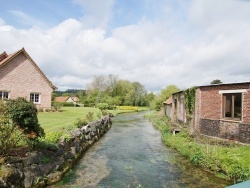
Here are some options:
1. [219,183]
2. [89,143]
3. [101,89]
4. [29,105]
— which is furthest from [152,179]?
[101,89]

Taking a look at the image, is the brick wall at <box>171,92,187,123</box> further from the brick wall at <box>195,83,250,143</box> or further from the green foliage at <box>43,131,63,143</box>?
the green foliage at <box>43,131,63,143</box>

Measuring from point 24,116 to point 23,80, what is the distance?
24941 mm

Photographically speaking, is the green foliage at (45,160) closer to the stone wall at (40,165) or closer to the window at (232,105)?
the stone wall at (40,165)

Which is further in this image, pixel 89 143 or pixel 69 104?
pixel 69 104

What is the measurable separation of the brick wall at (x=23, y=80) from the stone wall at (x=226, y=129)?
78.9 ft

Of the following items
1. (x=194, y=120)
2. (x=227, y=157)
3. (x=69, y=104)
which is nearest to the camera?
(x=227, y=157)

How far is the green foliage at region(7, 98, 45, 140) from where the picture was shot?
8.86 metres

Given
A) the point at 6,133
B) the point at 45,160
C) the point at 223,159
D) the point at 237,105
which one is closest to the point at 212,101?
the point at 237,105

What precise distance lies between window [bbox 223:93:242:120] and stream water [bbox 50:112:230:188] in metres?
4.53

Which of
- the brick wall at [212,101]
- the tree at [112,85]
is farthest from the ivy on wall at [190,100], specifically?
the tree at [112,85]

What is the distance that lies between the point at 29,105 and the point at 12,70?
24.0 meters

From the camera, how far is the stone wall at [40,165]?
305 inches

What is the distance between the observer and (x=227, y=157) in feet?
36.4

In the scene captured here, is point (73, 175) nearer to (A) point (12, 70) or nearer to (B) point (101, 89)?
(A) point (12, 70)
